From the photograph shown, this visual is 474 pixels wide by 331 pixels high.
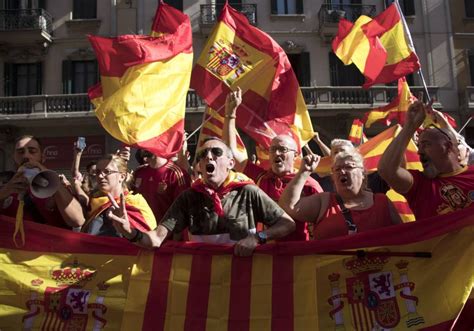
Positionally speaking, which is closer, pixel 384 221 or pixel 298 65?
pixel 384 221

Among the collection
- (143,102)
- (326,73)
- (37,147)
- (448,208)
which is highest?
(326,73)

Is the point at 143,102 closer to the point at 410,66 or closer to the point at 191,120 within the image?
the point at 410,66

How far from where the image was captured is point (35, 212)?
3861 mm

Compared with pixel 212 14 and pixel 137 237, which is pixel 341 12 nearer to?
pixel 212 14

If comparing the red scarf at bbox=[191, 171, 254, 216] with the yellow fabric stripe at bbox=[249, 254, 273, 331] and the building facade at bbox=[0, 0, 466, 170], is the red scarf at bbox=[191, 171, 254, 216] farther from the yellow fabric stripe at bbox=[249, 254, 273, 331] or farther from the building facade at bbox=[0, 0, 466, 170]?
the building facade at bbox=[0, 0, 466, 170]

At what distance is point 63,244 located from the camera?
3.67 m

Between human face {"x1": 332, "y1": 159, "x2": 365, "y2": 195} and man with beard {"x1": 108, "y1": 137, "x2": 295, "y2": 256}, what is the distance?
444 mm

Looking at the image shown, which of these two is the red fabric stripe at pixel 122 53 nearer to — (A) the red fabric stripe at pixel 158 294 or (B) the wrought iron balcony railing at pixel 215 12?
(A) the red fabric stripe at pixel 158 294

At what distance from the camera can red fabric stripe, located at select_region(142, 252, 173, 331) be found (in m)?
3.31

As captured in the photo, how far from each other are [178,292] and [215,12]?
58.0 feet

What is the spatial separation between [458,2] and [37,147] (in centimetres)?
2026

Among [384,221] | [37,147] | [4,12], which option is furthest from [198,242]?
[4,12]

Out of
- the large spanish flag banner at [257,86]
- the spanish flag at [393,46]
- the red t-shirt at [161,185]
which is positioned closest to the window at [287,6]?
the spanish flag at [393,46]

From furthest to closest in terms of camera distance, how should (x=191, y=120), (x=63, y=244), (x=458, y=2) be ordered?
(x=458, y=2) → (x=191, y=120) → (x=63, y=244)
